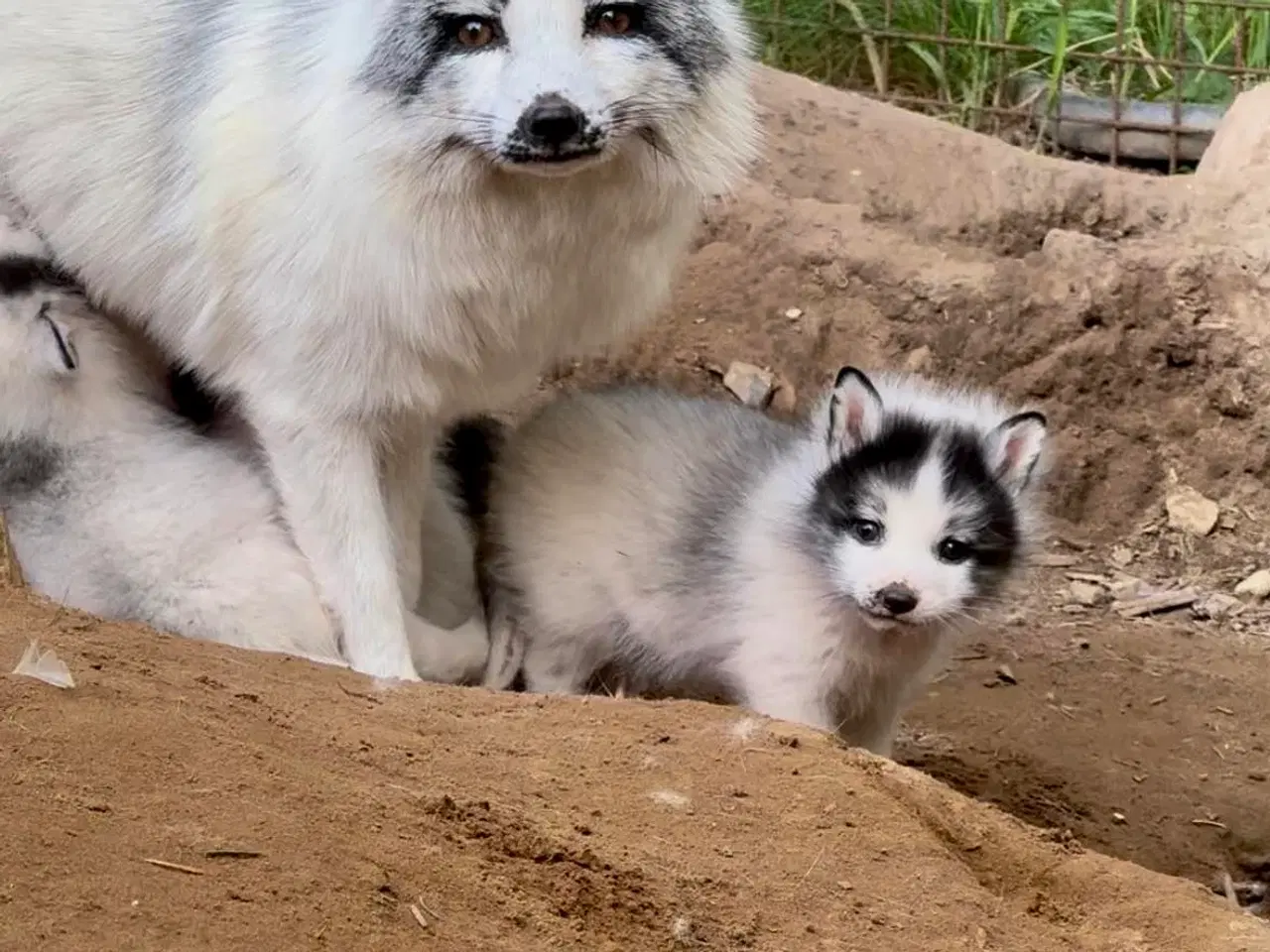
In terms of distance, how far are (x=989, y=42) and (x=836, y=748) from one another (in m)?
5.55

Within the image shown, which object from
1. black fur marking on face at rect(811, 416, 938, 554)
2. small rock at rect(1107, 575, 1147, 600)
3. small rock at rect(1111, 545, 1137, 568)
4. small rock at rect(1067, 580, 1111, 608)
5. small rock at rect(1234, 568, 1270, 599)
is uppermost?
black fur marking on face at rect(811, 416, 938, 554)

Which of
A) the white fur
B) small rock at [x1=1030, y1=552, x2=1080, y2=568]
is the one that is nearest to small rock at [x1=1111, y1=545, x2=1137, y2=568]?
small rock at [x1=1030, y1=552, x2=1080, y2=568]

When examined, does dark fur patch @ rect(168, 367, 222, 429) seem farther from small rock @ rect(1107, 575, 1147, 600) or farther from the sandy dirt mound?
small rock @ rect(1107, 575, 1147, 600)

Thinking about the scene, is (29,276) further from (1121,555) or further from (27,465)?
(1121,555)

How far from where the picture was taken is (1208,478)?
6145 mm

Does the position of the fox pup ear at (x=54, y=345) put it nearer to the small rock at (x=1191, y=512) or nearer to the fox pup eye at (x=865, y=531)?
the fox pup eye at (x=865, y=531)

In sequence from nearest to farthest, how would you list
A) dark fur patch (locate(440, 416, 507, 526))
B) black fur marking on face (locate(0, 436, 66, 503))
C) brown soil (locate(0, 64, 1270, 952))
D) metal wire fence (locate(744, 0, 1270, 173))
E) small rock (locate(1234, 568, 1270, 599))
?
1. brown soil (locate(0, 64, 1270, 952))
2. black fur marking on face (locate(0, 436, 66, 503))
3. dark fur patch (locate(440, 416, 507, 526))
4. small rock (locate(1234, 568, 1270, 599))
5. metal wire fence (locate(744, 0, 1270, 173))

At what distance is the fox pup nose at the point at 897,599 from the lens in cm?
399

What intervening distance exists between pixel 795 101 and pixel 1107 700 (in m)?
2.96

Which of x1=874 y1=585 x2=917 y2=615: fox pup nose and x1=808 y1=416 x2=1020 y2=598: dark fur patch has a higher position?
x1=808 y1=416 x2=1020 y2=598: dark fur patch

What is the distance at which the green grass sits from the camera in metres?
8.26

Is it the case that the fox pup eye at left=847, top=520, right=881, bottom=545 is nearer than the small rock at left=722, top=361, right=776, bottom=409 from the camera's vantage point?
Yes

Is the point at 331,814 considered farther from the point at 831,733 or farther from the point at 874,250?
the point at 874,250

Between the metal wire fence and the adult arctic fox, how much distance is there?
172 inches
